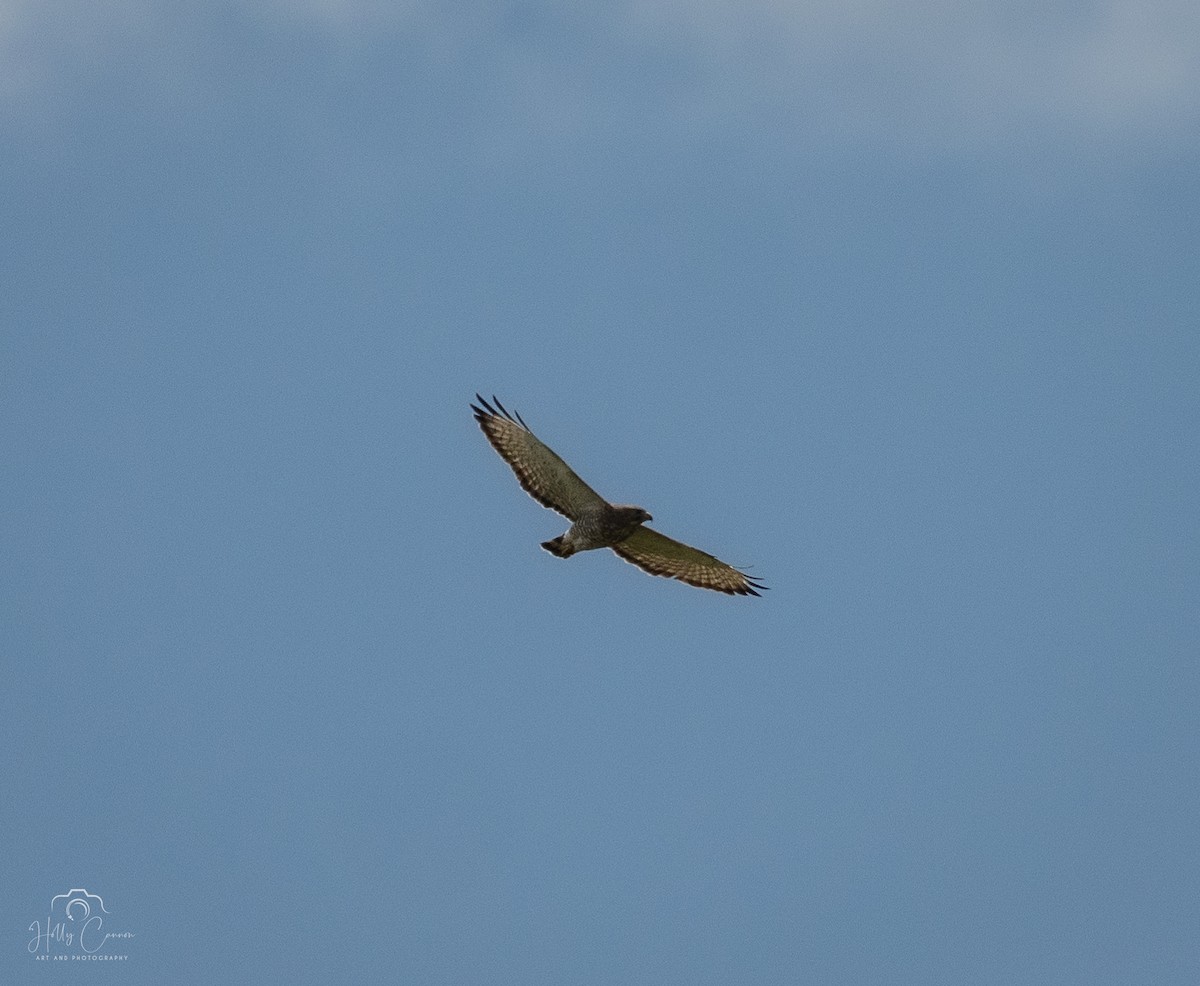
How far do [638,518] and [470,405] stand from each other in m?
2.42

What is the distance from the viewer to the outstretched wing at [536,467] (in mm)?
22038

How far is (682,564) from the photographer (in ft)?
77.7

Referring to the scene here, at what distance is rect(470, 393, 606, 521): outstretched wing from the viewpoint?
22.0m

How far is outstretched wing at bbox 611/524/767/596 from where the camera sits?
915 inches

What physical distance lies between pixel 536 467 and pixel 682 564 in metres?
2.52

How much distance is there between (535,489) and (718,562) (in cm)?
261

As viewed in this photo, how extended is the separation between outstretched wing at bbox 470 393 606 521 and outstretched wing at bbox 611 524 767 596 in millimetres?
1080

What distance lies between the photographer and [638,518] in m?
22.2

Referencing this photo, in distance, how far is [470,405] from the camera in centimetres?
2252

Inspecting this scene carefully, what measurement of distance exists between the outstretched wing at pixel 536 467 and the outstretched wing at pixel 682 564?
1.08m

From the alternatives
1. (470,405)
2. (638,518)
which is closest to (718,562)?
(638,518)

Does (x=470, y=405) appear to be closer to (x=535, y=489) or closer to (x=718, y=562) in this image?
(x=535, y=489)

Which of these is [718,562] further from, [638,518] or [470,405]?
[470,405]

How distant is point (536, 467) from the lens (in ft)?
73.3
